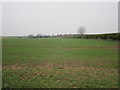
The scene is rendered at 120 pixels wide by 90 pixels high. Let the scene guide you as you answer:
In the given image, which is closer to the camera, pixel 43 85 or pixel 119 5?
pixel 43 85

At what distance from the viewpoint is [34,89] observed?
2539 mm

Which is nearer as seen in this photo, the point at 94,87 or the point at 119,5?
the point at 94,87

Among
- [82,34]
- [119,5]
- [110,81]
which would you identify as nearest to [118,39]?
[119,5]

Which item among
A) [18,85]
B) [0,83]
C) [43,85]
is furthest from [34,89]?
[0,83]

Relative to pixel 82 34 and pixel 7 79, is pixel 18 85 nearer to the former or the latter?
pixel 7 79

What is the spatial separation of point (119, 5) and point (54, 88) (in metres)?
6.68

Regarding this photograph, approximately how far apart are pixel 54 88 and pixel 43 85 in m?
0.36

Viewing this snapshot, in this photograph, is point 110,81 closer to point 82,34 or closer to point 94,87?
point 94,87

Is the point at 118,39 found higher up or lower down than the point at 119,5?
lower down

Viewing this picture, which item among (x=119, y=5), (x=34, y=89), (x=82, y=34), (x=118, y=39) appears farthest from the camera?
(x=82, y=34)

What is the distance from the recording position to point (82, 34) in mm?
51594

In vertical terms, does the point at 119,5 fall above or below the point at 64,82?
above

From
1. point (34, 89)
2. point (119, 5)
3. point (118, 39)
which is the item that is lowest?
point (34, 89)

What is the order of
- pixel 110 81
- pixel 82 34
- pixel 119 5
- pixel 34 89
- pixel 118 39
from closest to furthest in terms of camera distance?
pixel 34 89, pixel 110 81, pixel 119 5, pixel 118 39, pixel 82 34
